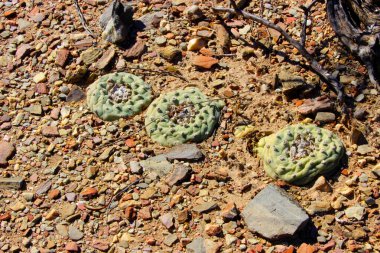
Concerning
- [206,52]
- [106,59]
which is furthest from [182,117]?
[106,59]

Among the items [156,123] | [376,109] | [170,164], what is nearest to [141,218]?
[170,164]

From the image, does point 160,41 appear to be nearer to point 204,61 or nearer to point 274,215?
point 204,61

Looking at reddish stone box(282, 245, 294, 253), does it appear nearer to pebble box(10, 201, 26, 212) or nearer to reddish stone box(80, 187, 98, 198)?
reddish stone box(80, 187, 98, 198)

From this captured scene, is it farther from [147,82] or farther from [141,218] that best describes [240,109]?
[141,218]

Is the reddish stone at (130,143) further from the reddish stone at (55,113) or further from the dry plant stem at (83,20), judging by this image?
the dry plant stem at (83,20)

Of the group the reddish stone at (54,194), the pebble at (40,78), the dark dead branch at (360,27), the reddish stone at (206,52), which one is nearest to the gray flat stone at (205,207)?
the reddish stone at (54,194)

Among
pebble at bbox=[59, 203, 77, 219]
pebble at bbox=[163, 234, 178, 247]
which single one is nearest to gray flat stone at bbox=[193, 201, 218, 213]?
pebble at bbox=[163, 234, 178, 247]
